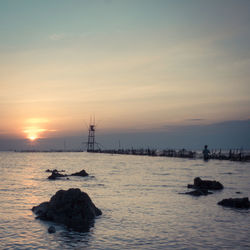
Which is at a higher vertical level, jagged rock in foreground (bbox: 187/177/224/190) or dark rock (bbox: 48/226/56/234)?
jagged rock in foreground (bbox: 187/177/224/190)

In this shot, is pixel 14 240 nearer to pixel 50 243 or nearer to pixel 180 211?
pixel 50 243

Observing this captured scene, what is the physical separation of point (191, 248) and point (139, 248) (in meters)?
1.86

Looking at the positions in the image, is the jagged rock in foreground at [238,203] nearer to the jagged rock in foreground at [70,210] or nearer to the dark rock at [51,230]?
the jagged rock in foreground at [70,210]

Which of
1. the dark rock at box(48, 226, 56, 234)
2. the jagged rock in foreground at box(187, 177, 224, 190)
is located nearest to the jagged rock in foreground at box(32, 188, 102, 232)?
the dark rock at box(48, 226, 56, 234)

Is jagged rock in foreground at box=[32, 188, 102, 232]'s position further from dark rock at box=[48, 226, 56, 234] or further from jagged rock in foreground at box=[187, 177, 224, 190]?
jagged rock in foreground at box=[187, 177, 224, 190]

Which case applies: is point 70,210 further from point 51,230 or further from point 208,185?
point 208,185

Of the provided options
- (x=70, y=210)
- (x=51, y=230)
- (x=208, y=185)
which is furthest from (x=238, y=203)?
(x=51, y=230)

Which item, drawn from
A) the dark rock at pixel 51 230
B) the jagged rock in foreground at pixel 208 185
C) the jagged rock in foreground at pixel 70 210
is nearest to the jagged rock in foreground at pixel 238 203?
the jagged rock in foreground at pixel 208 185

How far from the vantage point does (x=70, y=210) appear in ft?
50.7

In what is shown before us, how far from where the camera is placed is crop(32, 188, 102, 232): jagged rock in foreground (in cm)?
1506

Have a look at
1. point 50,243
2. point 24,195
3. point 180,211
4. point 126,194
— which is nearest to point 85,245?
point 50,243

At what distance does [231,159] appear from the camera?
250 feet

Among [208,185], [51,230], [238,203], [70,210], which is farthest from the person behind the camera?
[208,185]

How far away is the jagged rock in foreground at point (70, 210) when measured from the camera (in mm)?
15057
